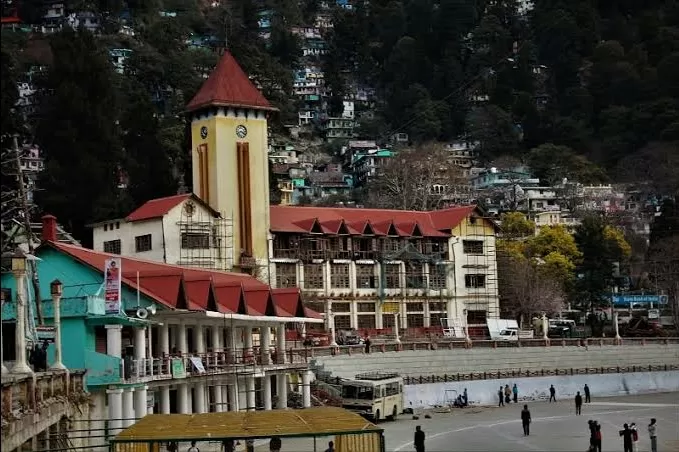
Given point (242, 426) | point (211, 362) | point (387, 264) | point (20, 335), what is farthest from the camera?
point (387, 264)

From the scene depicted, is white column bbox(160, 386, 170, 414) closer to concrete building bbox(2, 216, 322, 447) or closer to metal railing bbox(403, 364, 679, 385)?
concrete building bbox(2, 216, 322, 447)

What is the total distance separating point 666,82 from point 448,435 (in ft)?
414

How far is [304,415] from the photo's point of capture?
3127 cm

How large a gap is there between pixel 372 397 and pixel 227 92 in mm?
30130

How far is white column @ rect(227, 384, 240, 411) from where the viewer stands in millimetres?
48469

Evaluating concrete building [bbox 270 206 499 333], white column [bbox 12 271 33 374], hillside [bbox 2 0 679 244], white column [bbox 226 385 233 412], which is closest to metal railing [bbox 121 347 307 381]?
white column [bbox 226 385 233 412]

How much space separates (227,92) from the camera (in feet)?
257

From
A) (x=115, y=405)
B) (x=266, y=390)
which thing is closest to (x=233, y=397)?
(x=266, y=390)

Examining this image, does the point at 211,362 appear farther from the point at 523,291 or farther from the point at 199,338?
the point at 523,291

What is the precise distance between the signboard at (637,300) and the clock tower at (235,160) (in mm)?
34376

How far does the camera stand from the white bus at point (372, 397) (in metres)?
53.7

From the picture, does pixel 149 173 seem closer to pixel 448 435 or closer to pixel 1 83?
pixel 448 435

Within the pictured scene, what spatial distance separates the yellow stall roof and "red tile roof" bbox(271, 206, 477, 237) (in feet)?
156

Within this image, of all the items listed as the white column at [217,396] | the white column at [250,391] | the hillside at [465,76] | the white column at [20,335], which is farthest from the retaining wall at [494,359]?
the hillside at [465,76]
